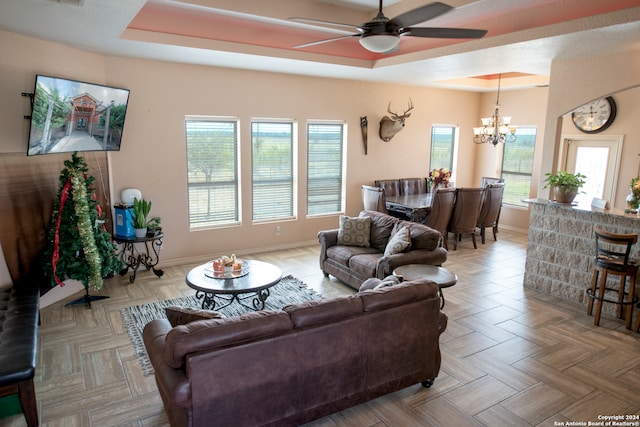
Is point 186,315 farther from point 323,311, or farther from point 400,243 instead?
point 400,243

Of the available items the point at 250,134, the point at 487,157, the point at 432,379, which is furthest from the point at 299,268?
the point at 487,157

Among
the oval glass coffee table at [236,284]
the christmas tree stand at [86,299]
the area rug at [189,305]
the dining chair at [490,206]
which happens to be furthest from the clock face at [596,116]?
the christmas tree stand at [86,299]

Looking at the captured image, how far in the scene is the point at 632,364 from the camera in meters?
3.56

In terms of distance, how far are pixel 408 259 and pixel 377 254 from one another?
67cm

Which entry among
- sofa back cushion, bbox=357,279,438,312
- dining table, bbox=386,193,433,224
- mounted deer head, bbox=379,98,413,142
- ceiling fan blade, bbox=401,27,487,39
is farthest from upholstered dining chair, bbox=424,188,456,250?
sofa back cushion, bbox=357,279,438,312

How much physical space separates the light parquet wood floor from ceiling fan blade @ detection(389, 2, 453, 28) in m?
2.63

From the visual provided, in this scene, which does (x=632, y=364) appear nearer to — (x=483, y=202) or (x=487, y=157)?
(x=483, y=202)

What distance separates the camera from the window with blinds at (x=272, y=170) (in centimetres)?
650

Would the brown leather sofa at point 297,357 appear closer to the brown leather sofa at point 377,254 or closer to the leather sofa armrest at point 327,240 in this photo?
the brown leather sofa at point 377,254

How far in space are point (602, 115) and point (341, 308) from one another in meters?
6.36

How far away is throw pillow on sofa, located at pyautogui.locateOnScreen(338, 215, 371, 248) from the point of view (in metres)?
5.35

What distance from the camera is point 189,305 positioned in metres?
4.65

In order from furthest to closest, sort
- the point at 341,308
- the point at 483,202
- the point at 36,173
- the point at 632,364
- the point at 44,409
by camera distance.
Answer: the point at 483,202 < the point at 36,173 < the point at 632,364 < the point at 44,409 < the point at 341,308

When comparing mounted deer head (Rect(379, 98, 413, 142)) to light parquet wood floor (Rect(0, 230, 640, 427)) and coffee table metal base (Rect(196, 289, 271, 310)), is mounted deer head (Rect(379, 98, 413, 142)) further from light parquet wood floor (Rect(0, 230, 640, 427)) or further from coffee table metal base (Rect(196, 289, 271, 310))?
coffee table metal base (Rect(196, 289, 271, 310))
